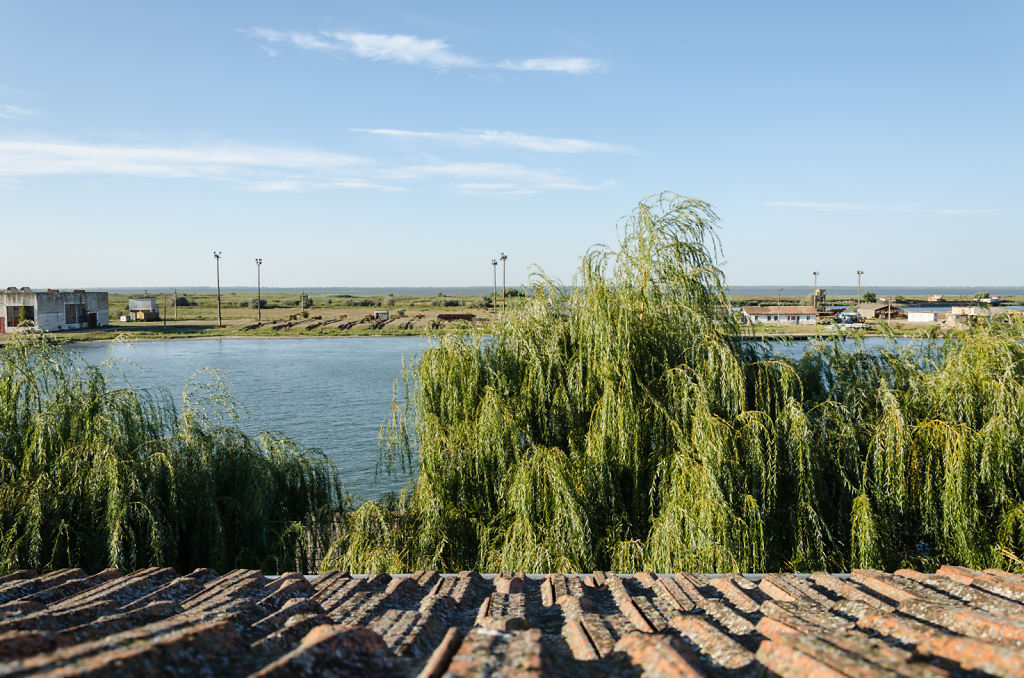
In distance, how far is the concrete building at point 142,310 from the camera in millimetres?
89375

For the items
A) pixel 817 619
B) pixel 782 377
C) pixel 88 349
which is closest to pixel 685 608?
pixel 817 619

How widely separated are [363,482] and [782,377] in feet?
47.3

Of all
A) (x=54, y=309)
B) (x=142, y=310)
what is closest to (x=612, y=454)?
(x=54, y=309)

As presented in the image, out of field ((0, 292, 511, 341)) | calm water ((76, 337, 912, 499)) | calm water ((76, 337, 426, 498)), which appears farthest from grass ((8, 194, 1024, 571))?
field ((0, 292, 511, 341))

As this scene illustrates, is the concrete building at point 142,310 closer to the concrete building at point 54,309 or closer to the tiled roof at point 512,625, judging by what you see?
the concrete building at point 54,309

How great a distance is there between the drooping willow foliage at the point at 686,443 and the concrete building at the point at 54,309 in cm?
6197

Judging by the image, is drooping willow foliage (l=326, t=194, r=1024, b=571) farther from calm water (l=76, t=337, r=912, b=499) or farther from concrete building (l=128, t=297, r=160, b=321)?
concrete building (l=128, t=297, r=160, b=321)

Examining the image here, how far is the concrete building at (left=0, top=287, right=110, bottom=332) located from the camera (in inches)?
2457

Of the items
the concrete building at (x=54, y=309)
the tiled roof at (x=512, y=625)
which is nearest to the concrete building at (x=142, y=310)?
the concrete building at (x=54, y=309)

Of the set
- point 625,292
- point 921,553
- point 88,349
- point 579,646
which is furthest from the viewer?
point 88,349

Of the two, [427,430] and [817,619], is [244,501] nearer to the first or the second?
[427,430]

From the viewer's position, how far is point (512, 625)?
3.91 m

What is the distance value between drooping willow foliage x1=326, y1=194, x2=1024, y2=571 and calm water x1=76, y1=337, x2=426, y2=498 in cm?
433

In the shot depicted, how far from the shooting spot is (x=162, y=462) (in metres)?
10.3
